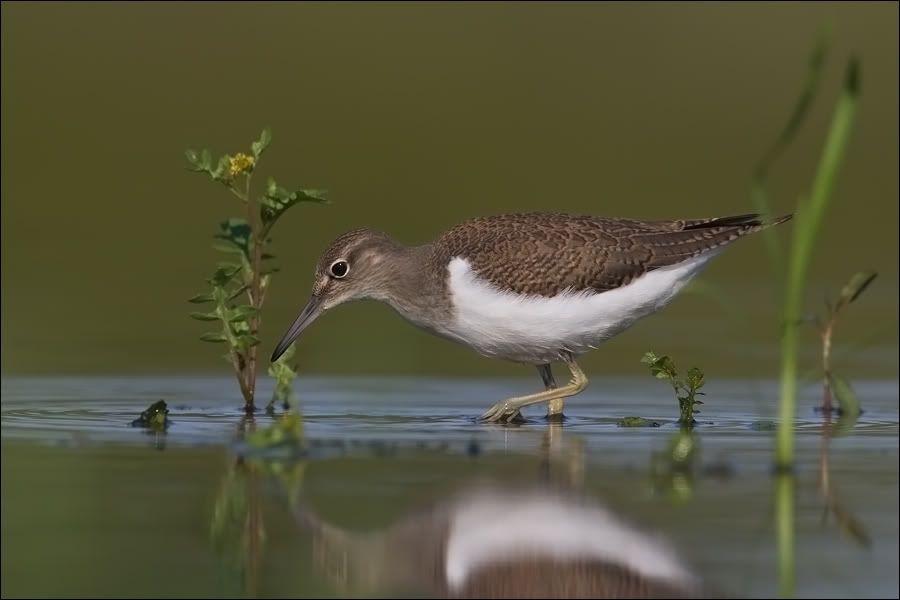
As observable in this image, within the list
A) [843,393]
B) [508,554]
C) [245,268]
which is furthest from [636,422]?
[508,554]

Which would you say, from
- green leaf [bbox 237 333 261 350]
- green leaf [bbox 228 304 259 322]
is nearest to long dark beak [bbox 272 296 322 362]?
green leaf [bbox 237 333 261 350]

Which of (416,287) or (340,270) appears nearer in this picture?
Result: (416,287)

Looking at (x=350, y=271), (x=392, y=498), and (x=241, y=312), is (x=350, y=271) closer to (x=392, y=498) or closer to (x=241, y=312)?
(x=241, y=312)

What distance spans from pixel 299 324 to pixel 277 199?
136 cm

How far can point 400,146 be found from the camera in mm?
26438

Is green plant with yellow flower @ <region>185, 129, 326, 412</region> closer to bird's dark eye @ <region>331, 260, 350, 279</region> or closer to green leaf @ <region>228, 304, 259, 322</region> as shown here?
green leaf @ <region>228, 304, 259, 322</region>

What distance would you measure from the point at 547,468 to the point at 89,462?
2.29m

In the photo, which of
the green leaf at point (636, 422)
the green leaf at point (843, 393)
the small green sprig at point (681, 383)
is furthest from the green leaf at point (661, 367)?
the green leaf at point (843, 393)

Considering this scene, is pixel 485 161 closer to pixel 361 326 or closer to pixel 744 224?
pixel 361 326

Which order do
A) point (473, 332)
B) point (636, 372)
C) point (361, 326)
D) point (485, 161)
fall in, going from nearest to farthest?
point (473, 332) < point (636, 372) < point (361, 326) < point (485, 161)

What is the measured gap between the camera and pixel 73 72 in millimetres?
28984

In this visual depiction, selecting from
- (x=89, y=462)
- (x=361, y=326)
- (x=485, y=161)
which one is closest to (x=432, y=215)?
(x=485, y=161)

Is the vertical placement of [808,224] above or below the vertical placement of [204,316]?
above

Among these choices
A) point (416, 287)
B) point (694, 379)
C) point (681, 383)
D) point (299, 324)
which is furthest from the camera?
point (299, 324)
